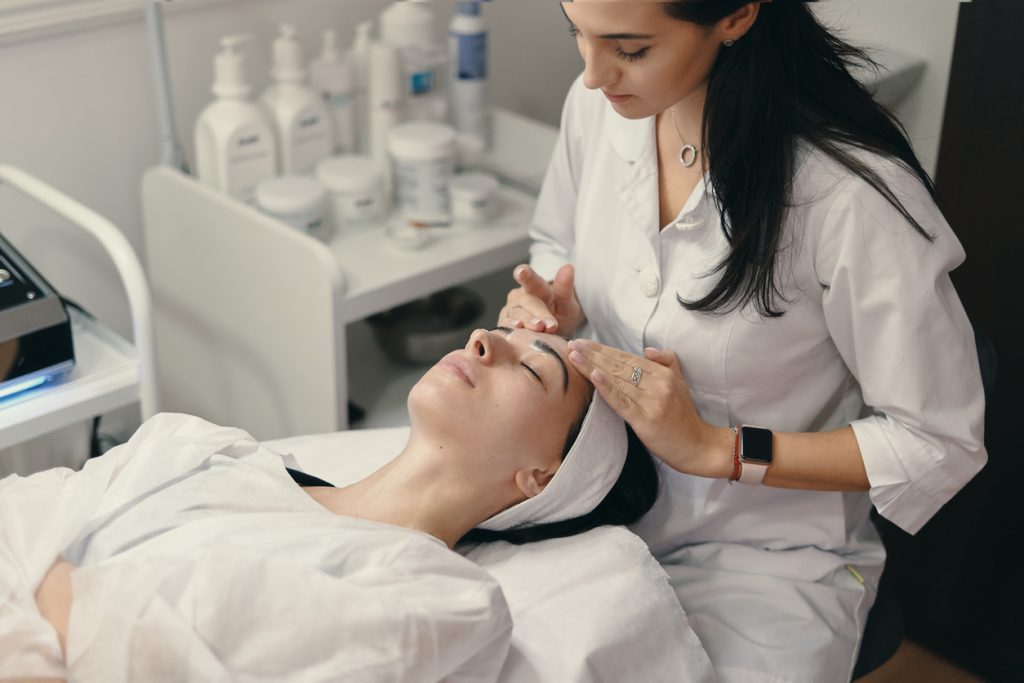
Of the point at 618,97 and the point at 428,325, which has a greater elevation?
the point at 618,97

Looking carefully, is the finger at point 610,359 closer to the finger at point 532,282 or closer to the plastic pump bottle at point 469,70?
the finger at point 532,282

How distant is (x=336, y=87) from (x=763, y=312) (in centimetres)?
83

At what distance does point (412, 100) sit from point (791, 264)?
32.2 inches

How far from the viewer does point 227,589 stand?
0.96 m

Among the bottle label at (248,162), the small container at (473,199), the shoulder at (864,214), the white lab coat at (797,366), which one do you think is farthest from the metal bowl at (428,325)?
the shoulder at (864,214)

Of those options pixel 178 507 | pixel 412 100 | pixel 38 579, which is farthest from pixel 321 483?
pixel 412 100

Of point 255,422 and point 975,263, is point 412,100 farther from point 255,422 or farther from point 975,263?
point 975,263

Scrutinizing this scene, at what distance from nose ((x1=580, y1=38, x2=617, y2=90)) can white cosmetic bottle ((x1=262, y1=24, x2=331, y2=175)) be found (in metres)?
0.68

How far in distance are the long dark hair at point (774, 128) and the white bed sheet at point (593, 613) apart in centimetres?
29

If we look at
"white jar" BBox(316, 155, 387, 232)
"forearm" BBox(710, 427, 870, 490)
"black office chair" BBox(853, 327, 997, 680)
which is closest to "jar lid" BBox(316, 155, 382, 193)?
"white jar" BBox(316, 155, 387, 232)

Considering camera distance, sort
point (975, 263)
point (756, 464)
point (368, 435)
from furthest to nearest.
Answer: point (975, 263)
point (368, 435)
point (756, 464)

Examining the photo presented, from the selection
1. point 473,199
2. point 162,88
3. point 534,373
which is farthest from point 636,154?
point 162,88

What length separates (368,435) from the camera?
1.42m

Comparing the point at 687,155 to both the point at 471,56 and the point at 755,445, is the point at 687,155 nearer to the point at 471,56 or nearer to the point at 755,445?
the point at 755,445
